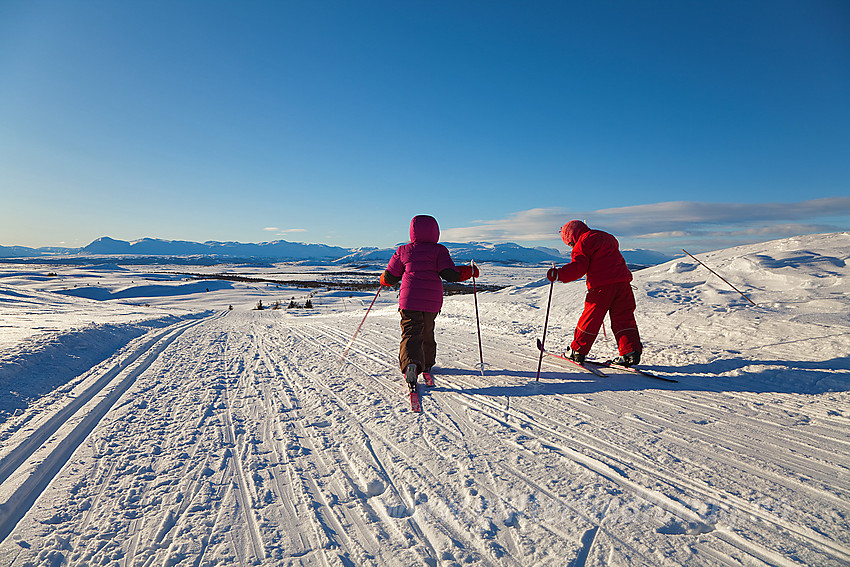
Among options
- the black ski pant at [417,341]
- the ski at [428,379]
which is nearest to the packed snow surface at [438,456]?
the ski at [428,379]

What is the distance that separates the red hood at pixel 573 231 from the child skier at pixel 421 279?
153 cm

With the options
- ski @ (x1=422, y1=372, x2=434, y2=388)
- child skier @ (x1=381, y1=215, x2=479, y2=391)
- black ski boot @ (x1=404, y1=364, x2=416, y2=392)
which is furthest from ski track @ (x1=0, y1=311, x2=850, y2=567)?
child skier @ (x1=381, y1=215, x2=479, y2=391)

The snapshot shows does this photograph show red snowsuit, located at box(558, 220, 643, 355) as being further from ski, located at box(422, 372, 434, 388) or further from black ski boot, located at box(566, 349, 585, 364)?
ski, located at box(422, 372, 434, 388)

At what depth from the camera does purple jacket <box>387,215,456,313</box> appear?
4.75m

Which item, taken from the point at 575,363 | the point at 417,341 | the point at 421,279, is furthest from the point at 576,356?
the point at 421,279

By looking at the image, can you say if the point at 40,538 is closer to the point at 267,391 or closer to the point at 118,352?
the point at 267,391

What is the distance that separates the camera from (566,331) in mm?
7574

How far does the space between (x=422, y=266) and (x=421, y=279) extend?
0.16 meters

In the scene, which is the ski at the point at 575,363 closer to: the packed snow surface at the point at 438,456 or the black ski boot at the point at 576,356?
the black ski boot at the point at 576,356

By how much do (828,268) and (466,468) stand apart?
28.0ft

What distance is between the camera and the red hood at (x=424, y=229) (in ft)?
16.0

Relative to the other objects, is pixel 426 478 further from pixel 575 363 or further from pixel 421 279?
pixel 575 363

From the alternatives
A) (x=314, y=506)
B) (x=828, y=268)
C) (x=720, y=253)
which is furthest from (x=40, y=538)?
(x=720, y=253)

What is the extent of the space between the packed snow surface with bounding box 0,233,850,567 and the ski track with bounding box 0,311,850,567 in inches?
0.6
